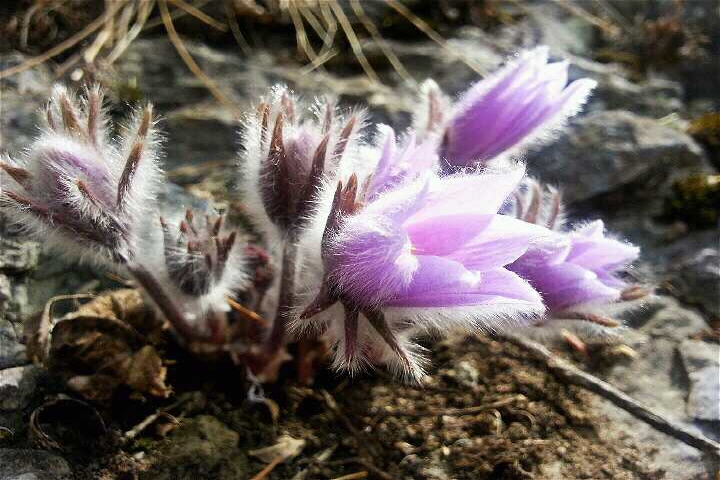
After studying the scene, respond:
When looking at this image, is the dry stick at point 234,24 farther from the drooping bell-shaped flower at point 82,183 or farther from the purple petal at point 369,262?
the purple petal at point 369,262

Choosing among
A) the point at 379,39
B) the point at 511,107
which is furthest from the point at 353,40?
the point at 511,107

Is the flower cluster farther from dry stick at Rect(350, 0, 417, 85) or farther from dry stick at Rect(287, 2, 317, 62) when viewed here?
dry stick at Rect(287, 2, 317, 62)

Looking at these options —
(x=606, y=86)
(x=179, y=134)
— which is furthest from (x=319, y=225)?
(x=606, y=86)

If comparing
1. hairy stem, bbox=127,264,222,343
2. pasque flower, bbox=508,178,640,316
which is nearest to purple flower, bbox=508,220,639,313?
pasque flower, bbox=508,178,640,316

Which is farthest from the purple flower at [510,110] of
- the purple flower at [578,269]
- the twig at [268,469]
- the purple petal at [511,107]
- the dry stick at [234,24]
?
the dry stick at [234,24]

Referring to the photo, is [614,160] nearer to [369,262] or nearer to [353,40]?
[353,40]

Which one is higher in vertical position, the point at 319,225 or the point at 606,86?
the point at 606,86

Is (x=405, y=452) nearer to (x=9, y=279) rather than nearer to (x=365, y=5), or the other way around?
(x=9, y=279)
